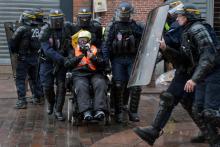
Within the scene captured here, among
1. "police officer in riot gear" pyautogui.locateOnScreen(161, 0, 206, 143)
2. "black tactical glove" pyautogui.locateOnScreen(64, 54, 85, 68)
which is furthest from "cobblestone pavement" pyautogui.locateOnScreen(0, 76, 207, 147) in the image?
"black tactical glove" pyautogui.locateOnScreen(64, 54, 85, 68)

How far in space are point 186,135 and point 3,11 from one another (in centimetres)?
843

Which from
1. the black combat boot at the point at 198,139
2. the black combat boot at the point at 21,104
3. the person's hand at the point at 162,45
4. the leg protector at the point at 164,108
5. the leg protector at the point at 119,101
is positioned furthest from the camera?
the black combat boot at the point at 21,104

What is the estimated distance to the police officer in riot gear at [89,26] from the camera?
826 cm

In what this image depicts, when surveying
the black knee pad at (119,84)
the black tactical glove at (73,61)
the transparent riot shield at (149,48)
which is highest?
the transparent riot shield at (149,48)

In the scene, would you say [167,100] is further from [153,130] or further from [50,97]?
[50,97]

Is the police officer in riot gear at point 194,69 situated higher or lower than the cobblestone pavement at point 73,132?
higher

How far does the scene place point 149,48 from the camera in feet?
20.9

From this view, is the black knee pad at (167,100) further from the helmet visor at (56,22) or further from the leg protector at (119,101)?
the helmet visor at (56,22)

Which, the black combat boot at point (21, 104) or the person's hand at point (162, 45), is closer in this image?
the person's hand at point (162, 45)

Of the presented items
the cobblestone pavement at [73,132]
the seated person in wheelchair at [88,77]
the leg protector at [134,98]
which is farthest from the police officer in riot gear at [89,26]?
the cobblestone pavement at [73,132]

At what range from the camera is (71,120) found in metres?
8.21

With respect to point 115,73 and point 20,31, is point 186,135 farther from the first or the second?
point 20,31

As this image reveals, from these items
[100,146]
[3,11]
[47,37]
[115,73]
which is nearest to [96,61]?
[115,73]

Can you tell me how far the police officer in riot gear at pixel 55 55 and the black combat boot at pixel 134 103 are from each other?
3.60 ft
